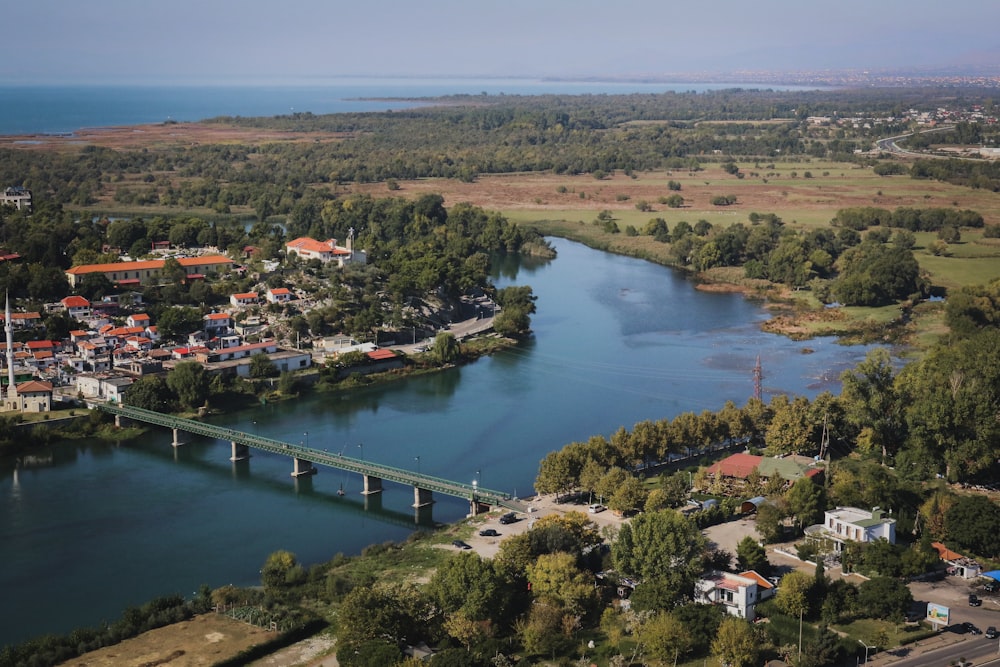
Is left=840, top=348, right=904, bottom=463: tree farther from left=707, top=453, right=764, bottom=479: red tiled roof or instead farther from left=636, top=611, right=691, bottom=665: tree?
left=636, top=611, right=691, bottom=665: tree

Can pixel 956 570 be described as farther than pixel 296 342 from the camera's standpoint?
No

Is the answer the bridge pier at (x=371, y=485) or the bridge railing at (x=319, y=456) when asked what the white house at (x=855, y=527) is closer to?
the bridge railing at (x=319, y=456)

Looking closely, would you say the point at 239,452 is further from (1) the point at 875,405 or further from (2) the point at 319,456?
(1) the point at 875,405

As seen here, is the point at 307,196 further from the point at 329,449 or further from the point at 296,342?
the point at 329,449

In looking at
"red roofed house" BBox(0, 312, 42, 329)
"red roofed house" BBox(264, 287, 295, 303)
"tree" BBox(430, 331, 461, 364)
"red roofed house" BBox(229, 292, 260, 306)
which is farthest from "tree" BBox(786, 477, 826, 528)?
"red roofed house" BBox(0, 312, 42, 329)

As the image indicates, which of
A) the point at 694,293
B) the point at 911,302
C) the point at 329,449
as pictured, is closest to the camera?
the point at 329,449

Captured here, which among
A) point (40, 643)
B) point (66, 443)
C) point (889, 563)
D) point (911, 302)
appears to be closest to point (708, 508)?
point (889, 563)

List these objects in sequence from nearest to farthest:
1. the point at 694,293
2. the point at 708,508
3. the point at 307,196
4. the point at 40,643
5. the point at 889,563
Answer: the point at 40,643, the point at 889,563, the point at 708,508, the point at 694,293, the point at 307,196

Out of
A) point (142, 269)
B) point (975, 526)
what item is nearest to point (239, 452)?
point (142, 269)
